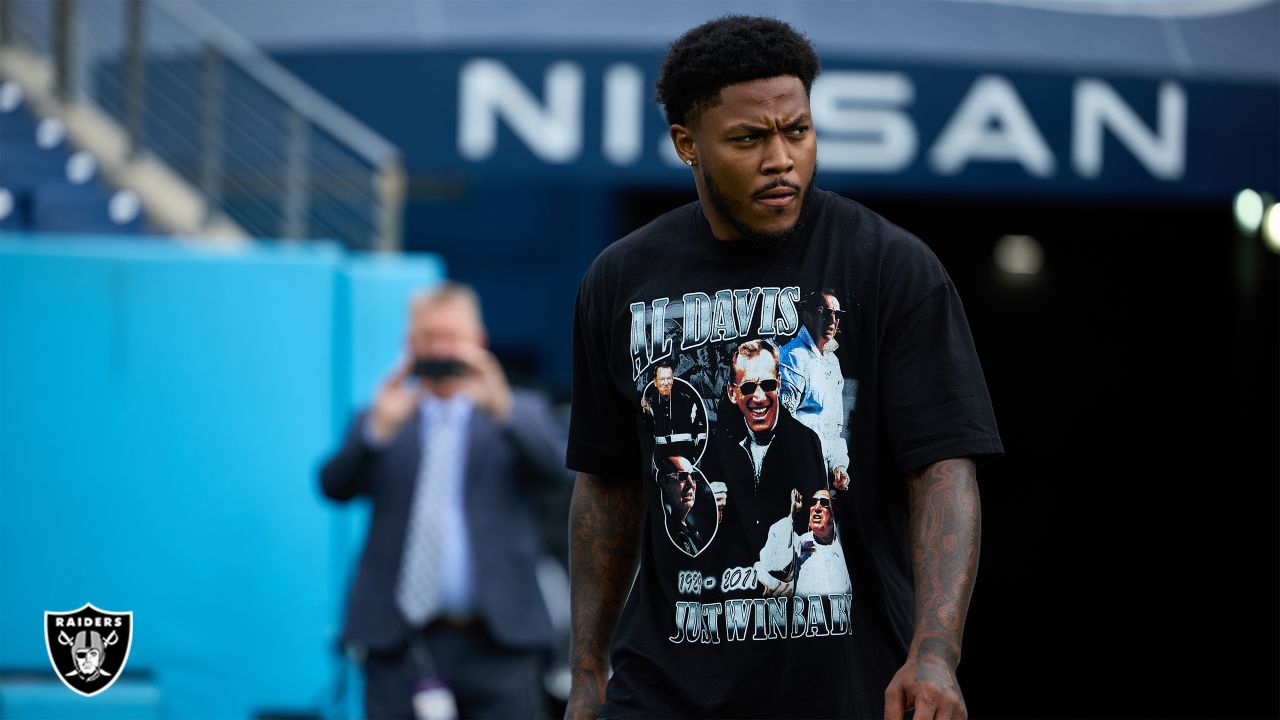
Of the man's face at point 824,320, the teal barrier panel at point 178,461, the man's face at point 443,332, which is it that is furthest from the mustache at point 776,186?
the teal barrier panel at point 178,461

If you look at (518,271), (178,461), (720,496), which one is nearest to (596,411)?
→ (720,496)

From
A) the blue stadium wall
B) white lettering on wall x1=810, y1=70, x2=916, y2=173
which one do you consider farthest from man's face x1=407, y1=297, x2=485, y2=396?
white lettering on wall x1=810, y1=70, x2=916, y2=173

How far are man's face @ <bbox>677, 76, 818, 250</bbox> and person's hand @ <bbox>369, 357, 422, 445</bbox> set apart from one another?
3.48 m

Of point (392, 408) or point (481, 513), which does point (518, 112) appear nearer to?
point (392, 408)

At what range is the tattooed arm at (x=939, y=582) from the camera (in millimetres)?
2469

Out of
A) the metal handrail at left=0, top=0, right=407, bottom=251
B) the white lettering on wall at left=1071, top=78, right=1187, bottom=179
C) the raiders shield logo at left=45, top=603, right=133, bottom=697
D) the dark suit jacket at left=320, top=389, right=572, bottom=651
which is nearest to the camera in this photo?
the raiders shield logo at left=45, top=603, right=133, bottom=697

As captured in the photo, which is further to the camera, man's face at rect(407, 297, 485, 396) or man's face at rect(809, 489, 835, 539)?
man's face at rect(407, 297, 485, 396)

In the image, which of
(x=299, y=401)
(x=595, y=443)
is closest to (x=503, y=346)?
(x=299, y=401)

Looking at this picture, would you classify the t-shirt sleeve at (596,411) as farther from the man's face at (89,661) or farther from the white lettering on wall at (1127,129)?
the white lettering on wall at (1127,129)

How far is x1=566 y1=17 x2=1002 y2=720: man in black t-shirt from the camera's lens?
264 centimetres

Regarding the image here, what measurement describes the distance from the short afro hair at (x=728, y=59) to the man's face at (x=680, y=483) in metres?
0.63

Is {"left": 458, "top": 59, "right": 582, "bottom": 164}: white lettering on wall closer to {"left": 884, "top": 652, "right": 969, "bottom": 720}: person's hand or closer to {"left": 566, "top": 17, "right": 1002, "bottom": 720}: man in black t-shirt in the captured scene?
{"left": 566, "top": 17, "right": 1002, "bottom": 720}: man in black t-shirt

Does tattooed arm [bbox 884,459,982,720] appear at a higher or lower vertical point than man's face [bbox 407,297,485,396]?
lower

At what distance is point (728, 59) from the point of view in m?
2.77
